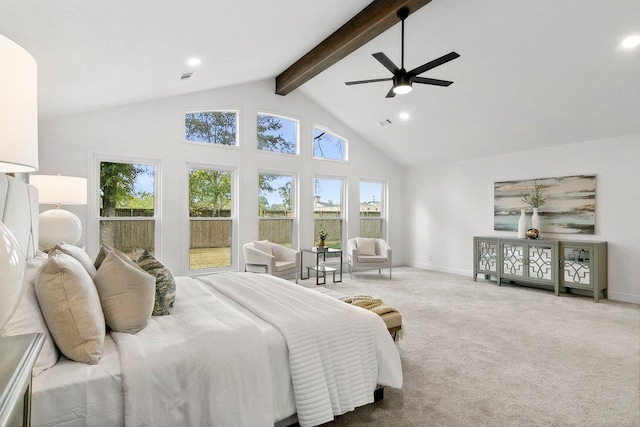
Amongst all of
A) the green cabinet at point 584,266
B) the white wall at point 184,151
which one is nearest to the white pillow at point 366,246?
the white wall at point 184,151

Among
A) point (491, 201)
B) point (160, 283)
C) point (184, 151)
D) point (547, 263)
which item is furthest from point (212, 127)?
Answer: point (547, 263)

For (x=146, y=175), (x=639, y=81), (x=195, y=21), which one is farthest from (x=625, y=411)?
(x=146, y=175)

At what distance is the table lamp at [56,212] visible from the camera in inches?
123

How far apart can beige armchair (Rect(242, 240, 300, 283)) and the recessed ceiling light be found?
472 cm

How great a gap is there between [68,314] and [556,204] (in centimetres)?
634

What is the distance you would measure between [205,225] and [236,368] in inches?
173

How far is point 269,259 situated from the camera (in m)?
5.10

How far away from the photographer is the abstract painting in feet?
16.7

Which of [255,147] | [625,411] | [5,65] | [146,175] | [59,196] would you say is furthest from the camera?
[255,147]

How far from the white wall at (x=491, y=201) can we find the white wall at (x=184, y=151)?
4.82 ft

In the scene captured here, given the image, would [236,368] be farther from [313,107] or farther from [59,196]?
[313,107]

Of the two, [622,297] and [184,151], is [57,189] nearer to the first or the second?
[184,151]

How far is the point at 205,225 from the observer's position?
562cm

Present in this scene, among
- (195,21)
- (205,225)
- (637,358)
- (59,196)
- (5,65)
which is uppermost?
(195,21)
